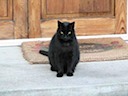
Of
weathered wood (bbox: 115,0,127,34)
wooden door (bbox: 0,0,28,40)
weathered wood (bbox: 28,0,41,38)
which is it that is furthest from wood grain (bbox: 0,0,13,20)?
weathered wood (bbox: 115,0,127,34)

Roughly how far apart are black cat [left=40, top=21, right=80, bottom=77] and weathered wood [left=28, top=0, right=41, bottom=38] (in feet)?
3.45

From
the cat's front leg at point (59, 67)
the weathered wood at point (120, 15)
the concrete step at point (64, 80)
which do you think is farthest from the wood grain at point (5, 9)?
the cat's front leg at point (59, 67)

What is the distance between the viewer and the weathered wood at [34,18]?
4.22m

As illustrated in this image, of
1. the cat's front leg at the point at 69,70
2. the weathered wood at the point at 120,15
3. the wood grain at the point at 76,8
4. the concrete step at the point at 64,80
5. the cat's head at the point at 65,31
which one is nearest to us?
the concrete step at the point at 64,80

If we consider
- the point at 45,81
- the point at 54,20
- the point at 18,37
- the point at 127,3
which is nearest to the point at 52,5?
the point at 54,20

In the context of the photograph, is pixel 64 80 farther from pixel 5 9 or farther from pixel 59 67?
pixel 5 9

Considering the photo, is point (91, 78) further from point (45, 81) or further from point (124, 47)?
point (124, 47)

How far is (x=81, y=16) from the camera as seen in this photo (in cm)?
434

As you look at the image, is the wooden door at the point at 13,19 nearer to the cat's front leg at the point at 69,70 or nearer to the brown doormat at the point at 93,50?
the brown doormat at the point at 93,50

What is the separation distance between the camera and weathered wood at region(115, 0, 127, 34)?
4.39 m

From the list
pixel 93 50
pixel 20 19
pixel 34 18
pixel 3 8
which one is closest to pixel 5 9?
pixel 3 8

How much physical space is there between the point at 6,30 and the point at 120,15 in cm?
112

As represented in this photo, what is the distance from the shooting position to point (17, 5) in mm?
4188

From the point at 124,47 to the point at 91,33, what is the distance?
477 millimetres
